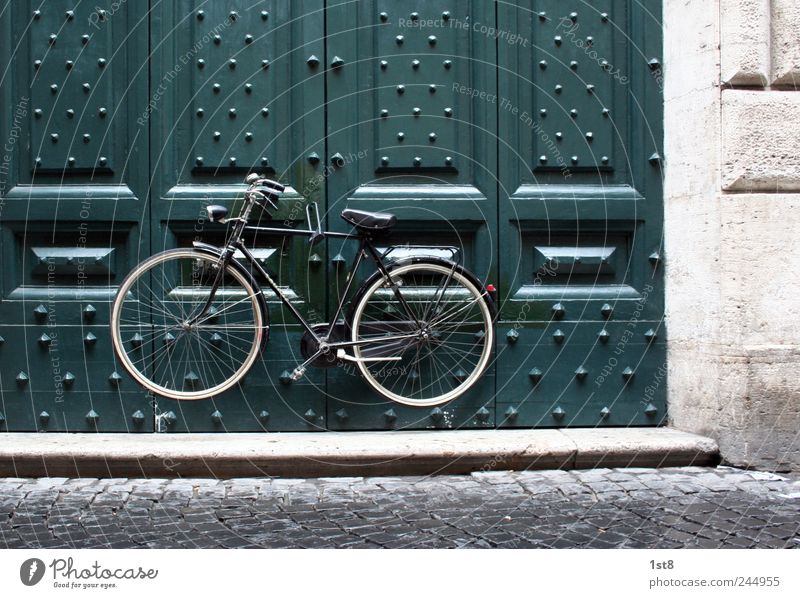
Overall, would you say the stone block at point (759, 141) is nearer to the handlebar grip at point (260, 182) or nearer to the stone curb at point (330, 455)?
the stone curb at point (330, 455)

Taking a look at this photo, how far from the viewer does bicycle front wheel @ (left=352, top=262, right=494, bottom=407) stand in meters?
4.96

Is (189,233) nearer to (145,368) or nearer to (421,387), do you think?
(145,368)

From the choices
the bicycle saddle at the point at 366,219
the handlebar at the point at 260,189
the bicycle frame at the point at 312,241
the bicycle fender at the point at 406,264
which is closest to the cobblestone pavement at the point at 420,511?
the bicycle frame at the point at 312,241

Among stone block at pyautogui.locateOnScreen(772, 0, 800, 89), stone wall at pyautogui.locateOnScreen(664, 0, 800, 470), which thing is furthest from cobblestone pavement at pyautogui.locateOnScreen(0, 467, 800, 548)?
stone block at pyautogui.locateOnScreen(772, 0, 800, 89)

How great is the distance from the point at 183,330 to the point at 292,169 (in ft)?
3.38

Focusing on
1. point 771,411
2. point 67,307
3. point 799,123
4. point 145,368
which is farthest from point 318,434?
point 799,123

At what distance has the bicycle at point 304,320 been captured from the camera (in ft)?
16.1

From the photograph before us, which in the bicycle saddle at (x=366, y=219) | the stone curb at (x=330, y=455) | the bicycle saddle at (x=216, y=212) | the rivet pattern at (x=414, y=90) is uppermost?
the rivet pattern at (x=414, y=90)

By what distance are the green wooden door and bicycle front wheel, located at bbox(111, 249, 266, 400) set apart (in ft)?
0.49

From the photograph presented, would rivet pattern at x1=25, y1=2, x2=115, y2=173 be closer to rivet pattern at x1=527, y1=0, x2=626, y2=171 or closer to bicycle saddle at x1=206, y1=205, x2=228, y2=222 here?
bicycle saddle at x1=206, y1=205, x2=228, y2=222

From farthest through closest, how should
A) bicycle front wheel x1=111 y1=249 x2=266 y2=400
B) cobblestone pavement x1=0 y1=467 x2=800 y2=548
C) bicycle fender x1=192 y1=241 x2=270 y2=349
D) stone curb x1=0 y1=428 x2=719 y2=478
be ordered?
bicycle front wheel x1=111 y1=249 x2=266 y2=400, bicycle fender x1=192 y1=241 x2=270 y2=349, stone curb x1=0 y1=428 x2=719 y2=478, cobblestone pavement x1=0 y1=467 x2=800 y2=548

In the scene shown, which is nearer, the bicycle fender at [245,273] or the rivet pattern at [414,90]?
the bicycle fender at [245,273]

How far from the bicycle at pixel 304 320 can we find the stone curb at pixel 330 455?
11.6 inches

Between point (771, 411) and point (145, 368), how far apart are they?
321 cm
